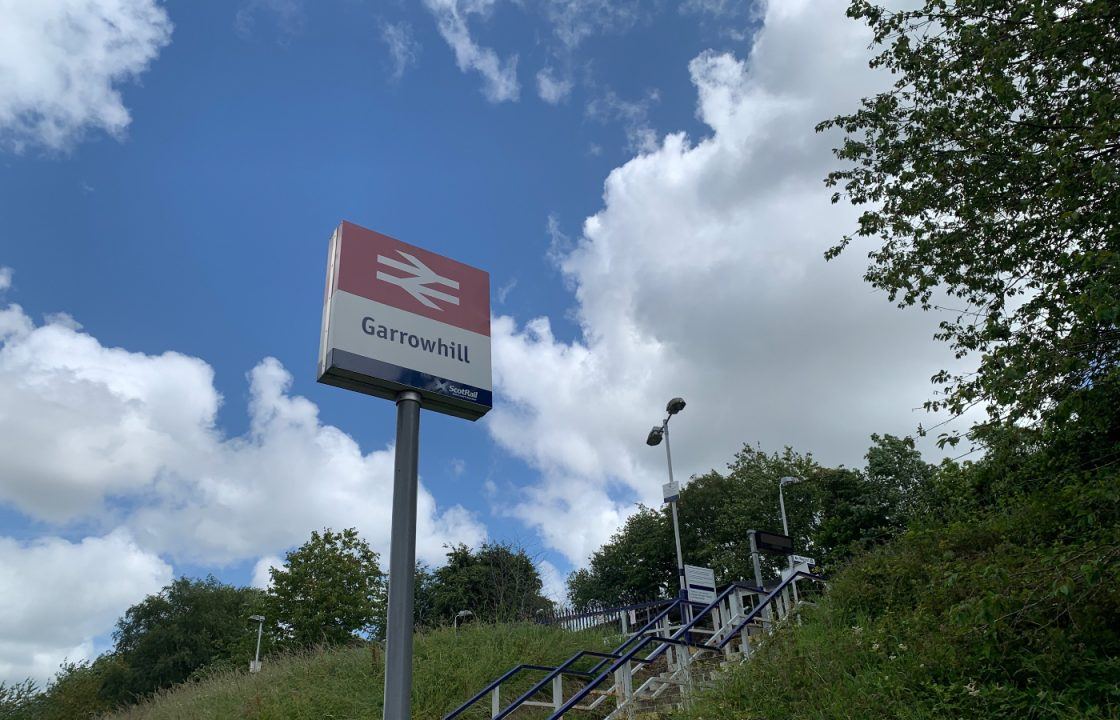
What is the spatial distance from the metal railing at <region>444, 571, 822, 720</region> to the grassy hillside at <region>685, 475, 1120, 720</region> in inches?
53.0

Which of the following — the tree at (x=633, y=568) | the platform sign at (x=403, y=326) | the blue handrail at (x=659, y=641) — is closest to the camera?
the platform sign at (x=403, y=326)

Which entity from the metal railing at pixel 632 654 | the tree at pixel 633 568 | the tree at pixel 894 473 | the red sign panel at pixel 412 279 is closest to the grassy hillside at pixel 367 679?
the metal railing at pixel 632 654

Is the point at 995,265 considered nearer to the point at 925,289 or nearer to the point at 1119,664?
the point at 925,289

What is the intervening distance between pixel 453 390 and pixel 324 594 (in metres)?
41.7

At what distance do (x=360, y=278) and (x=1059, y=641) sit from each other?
25.0 feet

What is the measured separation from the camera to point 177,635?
5884 cm

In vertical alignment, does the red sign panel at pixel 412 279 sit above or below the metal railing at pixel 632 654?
above

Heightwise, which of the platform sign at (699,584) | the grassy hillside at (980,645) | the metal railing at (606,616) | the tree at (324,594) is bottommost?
the grassy hillside at (980,645)

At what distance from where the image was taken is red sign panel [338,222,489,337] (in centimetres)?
696

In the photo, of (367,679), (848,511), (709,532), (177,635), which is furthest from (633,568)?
(367,679)

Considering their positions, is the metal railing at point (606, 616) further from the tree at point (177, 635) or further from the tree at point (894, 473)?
the tree at point (177, 635)

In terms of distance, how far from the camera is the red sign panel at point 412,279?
6.96 m

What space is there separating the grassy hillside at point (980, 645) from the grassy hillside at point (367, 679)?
17.6ft

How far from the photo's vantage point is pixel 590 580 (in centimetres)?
6016
